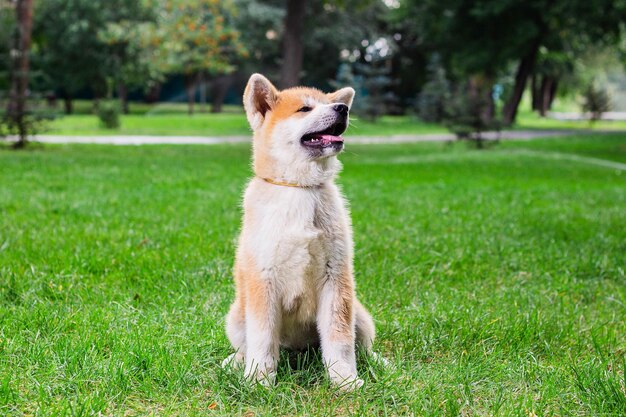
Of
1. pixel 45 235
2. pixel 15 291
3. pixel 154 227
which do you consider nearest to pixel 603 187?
pixel 154 227

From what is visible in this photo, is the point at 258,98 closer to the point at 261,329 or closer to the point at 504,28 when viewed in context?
the point at 261,329

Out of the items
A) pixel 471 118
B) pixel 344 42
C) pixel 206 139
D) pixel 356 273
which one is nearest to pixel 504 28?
pixel 471 118

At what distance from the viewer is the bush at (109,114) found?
2653 cm

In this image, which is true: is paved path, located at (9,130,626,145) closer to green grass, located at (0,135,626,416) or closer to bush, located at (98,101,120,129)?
bush, located at (98,101,120,129)

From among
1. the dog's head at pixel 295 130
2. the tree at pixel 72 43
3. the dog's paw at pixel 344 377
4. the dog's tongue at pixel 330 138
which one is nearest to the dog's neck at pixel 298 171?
the dog's head at pixel 295 130

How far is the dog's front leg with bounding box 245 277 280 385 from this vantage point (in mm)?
2926

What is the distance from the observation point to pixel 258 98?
3.07 meters

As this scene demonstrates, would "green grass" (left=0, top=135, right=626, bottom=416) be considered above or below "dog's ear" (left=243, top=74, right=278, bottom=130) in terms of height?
below

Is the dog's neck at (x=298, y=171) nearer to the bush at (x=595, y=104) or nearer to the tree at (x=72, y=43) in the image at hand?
the bush at (x=595, y=104)

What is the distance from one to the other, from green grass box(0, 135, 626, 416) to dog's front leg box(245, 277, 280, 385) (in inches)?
3.5

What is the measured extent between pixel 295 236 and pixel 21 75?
15.5 m

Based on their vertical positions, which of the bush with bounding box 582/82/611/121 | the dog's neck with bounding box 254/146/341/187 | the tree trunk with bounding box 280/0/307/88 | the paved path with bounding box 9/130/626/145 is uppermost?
the tree trunk with bounding box 280/0/307/88

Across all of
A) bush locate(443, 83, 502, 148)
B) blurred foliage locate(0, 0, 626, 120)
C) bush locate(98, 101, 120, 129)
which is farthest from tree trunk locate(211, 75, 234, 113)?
bush locate(443, 83, 502, 148)

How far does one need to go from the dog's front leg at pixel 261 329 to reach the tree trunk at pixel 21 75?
584 inches
